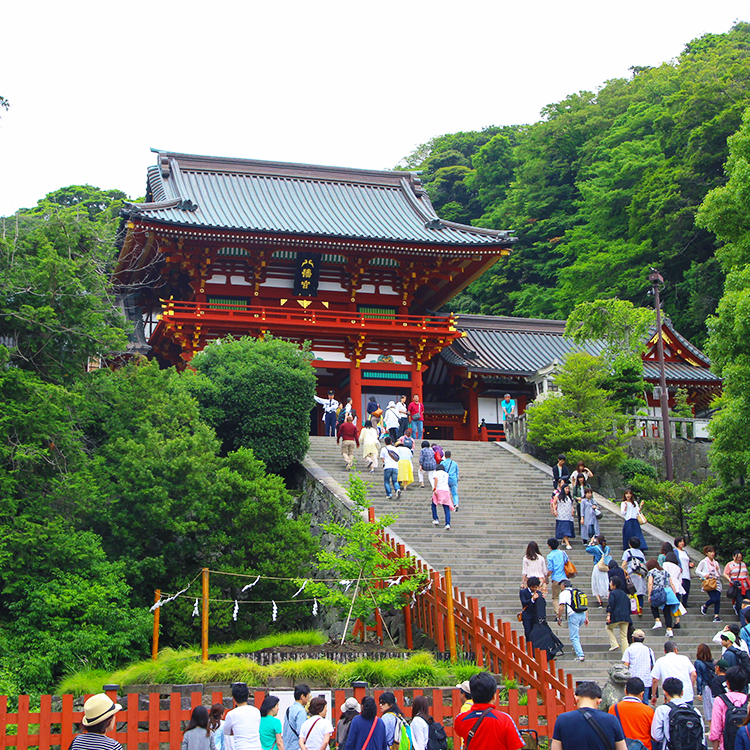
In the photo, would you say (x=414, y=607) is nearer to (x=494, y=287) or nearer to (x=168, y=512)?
(x=168, y=512)

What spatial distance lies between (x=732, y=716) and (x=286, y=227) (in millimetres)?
21872

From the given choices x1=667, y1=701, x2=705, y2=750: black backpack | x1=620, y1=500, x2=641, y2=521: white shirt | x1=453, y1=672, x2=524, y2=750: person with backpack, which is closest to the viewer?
x1=453, y1=672, x2=524, y2=750: person with backpack

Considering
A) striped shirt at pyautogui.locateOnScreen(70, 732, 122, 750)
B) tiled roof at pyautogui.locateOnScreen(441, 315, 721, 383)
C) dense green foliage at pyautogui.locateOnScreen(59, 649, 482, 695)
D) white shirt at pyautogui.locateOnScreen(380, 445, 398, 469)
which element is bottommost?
dense green foliage at pyautogui.locateOnScreen(59, 649, 482, 695)

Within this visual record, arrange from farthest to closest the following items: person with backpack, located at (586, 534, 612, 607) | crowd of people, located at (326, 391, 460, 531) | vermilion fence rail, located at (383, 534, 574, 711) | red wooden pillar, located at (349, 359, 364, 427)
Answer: red wooden pillar, located at (349, 359, 364, 427), crowd of people, located at (326, 391, 460, 531), person with backpack, located at (586, 534, 612, 607), vermilion fence rail, located at (383, 534, 574, 711)

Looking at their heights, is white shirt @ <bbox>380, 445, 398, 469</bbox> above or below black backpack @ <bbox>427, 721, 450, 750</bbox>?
above

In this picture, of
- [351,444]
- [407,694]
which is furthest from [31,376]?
[407,694]

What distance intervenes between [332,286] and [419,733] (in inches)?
857

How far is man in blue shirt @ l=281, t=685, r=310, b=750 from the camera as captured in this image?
8109 mm

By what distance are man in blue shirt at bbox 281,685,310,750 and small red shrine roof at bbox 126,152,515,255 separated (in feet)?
60.8

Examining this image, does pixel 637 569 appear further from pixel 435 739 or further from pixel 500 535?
pixel 435 739

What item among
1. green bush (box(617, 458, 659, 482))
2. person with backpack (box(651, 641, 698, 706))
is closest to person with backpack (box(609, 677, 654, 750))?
person with backpack (box(651, 641, 698, 706))

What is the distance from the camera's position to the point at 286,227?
1080 inches

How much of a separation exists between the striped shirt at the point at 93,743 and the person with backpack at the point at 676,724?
4389 mm

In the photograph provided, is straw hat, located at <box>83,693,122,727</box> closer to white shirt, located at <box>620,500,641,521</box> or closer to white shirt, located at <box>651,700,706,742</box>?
white shirt, located at <box>651,700,706,742</box>
